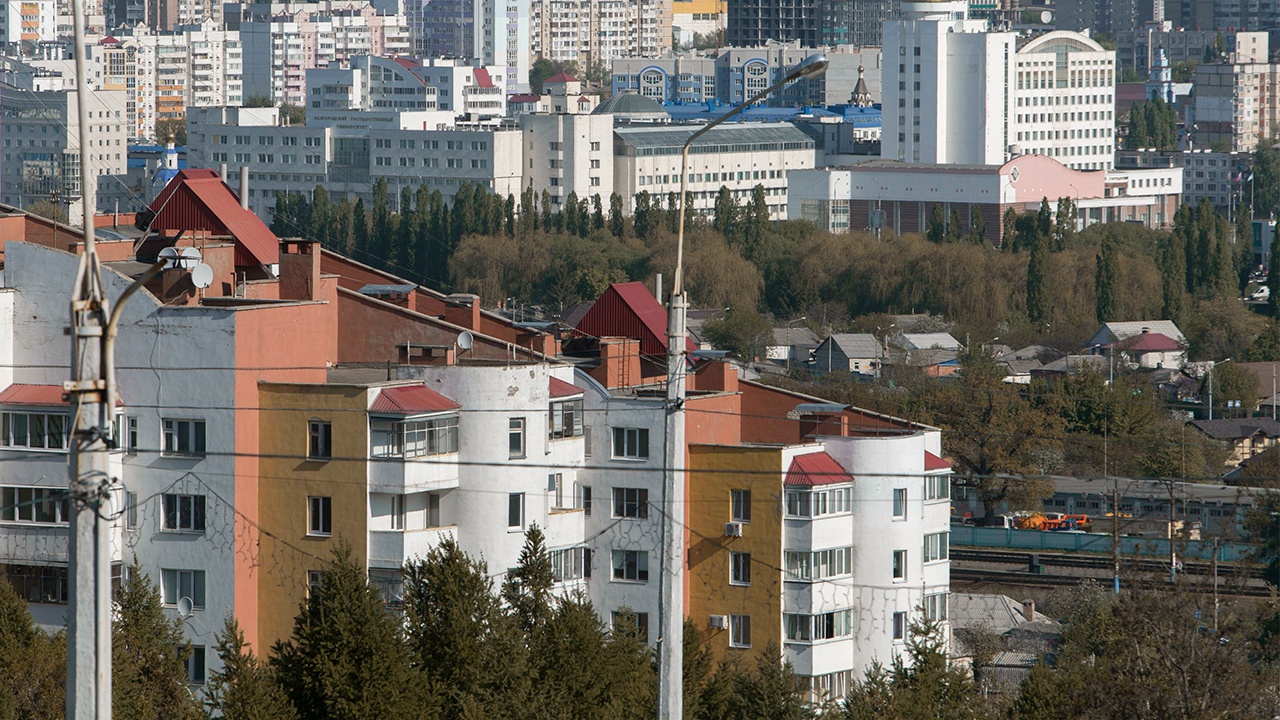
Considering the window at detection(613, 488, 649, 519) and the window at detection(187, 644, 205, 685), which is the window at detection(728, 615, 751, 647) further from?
the window at detection(187, 644, 205, 685)

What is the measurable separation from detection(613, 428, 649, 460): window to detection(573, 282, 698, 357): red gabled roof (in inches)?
80.2

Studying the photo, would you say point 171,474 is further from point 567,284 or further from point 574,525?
point 567,284

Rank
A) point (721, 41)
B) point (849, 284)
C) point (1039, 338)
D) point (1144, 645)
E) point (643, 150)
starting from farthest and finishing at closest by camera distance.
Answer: point (721, 41) → point (643, 150) → point (849, 284) → point (1039, 338) → point (1144, 645)

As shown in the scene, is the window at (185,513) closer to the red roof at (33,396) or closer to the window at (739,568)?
the red roof at (33,396)

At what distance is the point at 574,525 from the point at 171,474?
3.31 meters

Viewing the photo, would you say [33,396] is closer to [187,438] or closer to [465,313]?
[187,438]

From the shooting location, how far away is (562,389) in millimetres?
18688

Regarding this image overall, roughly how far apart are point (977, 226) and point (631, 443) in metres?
48.3

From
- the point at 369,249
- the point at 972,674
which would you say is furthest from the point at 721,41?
the point at 972,674

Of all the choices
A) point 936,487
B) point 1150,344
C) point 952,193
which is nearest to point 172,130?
point 952,193

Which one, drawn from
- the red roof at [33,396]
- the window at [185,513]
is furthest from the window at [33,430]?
the window at [185,513]

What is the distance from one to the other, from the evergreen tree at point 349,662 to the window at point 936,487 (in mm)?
6199

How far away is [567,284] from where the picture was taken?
200ft

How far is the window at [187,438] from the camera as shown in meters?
17.2
